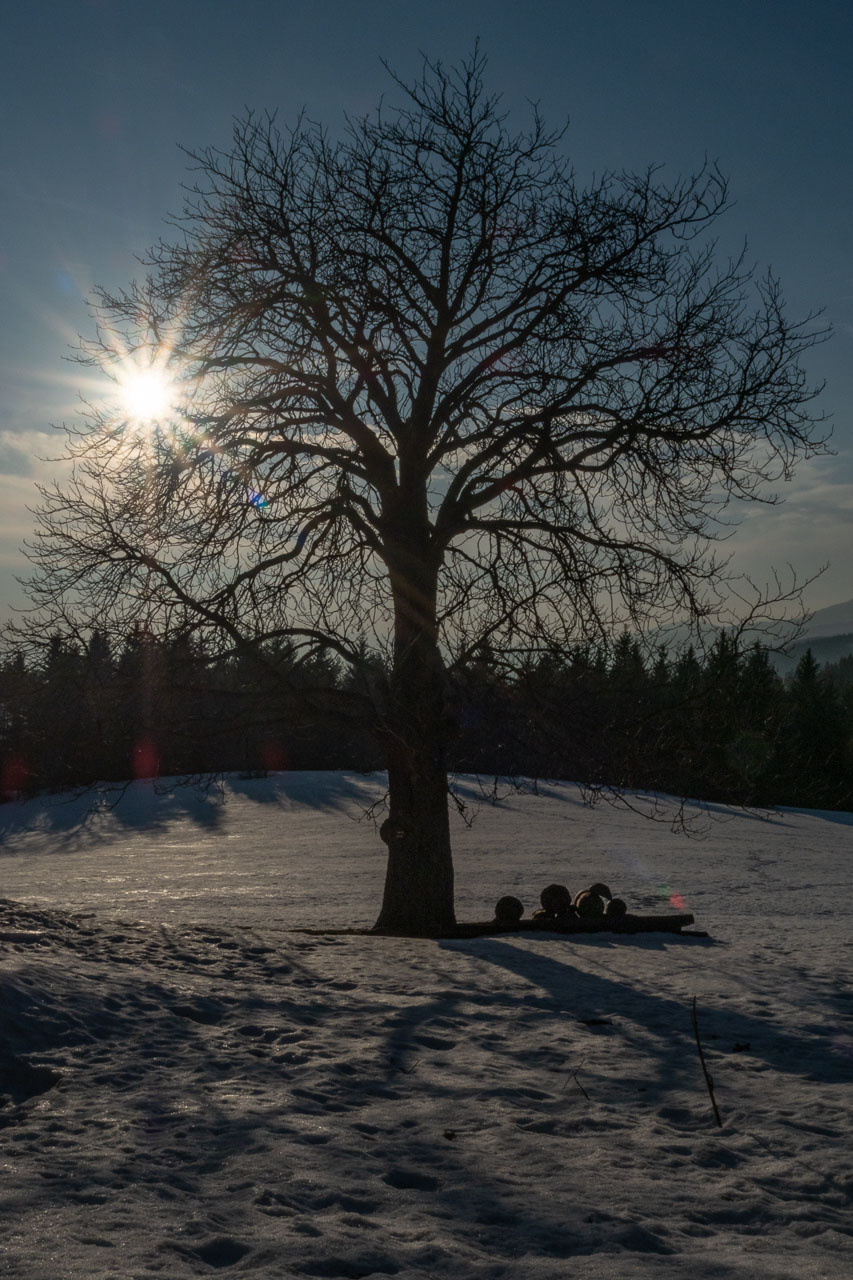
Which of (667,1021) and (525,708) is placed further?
(525,708)

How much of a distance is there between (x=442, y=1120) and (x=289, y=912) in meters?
11.9

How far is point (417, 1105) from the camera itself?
5.39 m

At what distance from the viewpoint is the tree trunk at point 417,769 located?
11.4 meters

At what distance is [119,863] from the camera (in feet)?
85.0

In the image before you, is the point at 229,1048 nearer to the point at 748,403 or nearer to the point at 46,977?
the point at 46,977

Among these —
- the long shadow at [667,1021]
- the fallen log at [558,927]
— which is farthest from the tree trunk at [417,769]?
the long shadow at [667,1021]

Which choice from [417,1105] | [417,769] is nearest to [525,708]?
[417,769]

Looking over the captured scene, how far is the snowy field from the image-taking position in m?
3.71

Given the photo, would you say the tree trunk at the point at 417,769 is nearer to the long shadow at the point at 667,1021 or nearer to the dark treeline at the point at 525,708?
the dark treeline at the point at 525,708

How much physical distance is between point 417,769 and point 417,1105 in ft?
21.1

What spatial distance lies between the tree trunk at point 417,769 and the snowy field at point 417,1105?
1218mm

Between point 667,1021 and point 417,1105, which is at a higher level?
point 417,1105

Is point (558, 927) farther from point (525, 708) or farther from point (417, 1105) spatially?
point (417, 1105)

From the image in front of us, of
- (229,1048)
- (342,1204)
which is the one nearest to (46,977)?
(229,1048)
